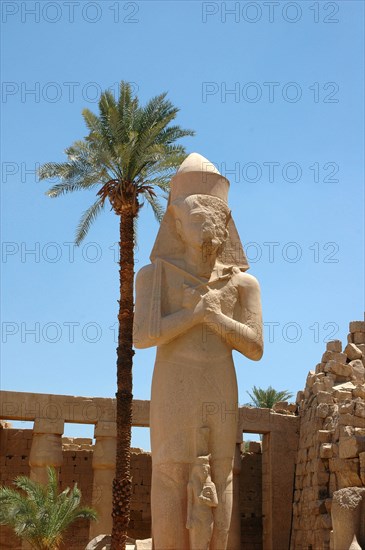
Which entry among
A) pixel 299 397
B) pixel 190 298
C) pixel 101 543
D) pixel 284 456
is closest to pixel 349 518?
pixel 190 298

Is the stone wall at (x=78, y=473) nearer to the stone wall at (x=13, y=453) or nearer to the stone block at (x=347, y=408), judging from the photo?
the stone wall at (x=13, y=453)

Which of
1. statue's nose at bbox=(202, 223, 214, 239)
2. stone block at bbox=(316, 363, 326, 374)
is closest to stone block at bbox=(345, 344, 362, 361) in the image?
stone block at bbox=(316, 363, 326, 374)

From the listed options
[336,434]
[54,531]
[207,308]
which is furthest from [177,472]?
[336,434]

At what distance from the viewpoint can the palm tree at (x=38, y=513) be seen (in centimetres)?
1376

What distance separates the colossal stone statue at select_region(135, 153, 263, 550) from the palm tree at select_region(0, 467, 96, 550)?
8241 mm

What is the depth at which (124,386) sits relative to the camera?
48.5 ft

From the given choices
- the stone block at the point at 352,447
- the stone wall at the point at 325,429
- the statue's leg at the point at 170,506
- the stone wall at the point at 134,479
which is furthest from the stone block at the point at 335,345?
the statue's leg at the point at 170,506

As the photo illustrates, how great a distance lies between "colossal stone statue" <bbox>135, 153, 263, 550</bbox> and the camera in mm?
6051

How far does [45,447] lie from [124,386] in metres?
3.50

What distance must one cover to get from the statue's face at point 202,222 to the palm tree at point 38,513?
855cm

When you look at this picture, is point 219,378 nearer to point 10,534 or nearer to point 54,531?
point 54,531

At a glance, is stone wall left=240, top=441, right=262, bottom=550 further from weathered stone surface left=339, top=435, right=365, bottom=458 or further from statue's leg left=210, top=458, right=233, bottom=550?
statue's leg left=210, top=458, right=233, bottom=550

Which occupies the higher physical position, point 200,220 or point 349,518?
point 200,220

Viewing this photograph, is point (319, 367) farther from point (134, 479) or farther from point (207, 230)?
point (207, 230)
